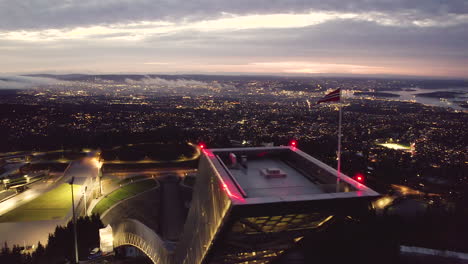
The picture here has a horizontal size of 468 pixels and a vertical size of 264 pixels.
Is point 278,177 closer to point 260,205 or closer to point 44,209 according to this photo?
point 260,205

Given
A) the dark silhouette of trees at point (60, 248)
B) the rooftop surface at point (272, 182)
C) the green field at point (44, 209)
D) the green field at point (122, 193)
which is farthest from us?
the green field at point (122, 193)

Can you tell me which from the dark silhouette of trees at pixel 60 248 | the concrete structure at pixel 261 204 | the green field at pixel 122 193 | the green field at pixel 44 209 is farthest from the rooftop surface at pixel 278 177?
the green field at pixel 44 209

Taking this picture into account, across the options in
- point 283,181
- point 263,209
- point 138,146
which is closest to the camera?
point 263,209

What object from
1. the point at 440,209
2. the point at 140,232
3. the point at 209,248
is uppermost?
the point at 209,248

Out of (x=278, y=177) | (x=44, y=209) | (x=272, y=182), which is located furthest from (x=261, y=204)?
(x=44, y=209)

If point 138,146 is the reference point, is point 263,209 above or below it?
above

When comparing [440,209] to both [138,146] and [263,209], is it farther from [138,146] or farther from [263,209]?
[138,146]

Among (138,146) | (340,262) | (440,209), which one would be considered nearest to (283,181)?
(340,262)

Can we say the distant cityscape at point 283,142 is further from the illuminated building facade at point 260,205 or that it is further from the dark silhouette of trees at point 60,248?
the dark silhouette of trees at point 60,248
